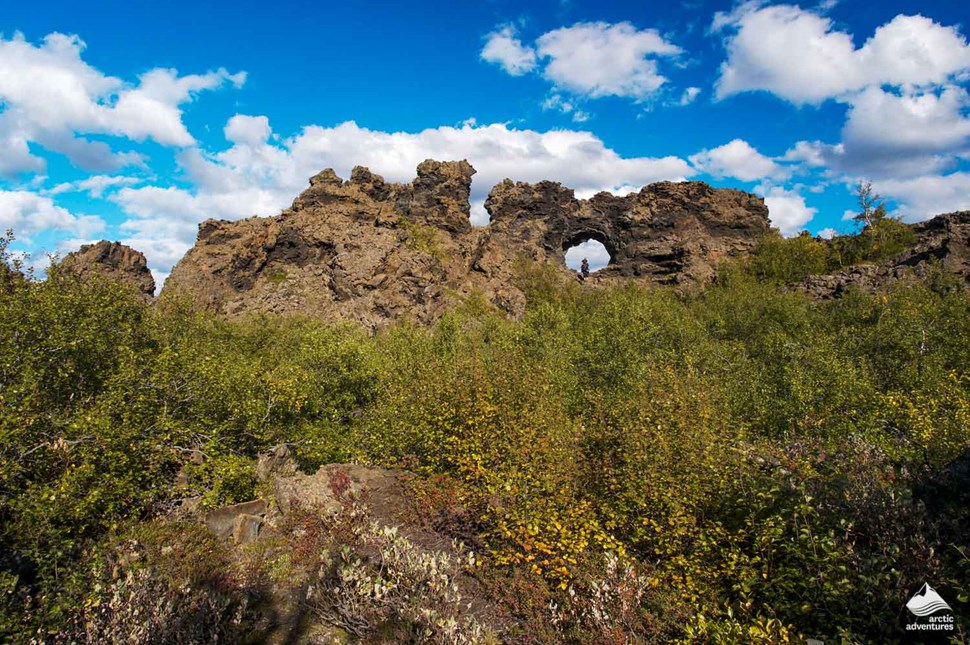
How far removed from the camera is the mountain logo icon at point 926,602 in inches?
254

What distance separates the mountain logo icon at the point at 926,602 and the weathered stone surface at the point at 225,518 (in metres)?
15.2

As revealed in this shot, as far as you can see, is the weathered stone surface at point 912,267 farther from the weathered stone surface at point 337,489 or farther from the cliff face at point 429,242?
the weathered stone surface at point 337,489

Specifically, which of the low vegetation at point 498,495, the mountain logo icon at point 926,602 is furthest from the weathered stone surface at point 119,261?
the mountain logo icon at point 926,602

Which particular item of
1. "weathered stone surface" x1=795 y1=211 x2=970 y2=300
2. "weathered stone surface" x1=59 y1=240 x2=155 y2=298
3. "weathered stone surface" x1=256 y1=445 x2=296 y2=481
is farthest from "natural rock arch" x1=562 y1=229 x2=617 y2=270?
"weathered stone surface" x1=256 y1=445 x2=296 y2=481

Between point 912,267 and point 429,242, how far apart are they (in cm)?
5830

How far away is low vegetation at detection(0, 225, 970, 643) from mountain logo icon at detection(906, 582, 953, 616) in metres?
0.17

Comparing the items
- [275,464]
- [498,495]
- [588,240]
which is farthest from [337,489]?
[588,240]

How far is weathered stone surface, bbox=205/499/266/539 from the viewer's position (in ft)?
44.2

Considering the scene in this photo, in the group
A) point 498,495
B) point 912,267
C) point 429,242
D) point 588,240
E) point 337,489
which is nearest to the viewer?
point 498,495

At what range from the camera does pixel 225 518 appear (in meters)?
13.7

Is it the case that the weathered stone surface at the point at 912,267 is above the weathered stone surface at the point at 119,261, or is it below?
below

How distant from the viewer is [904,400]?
46.3 ft

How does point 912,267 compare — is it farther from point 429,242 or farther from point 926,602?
point 429,242

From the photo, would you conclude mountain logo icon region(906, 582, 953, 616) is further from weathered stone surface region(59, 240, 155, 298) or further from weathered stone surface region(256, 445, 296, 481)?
weathered stone surface region(59, 240, 155, 298)
